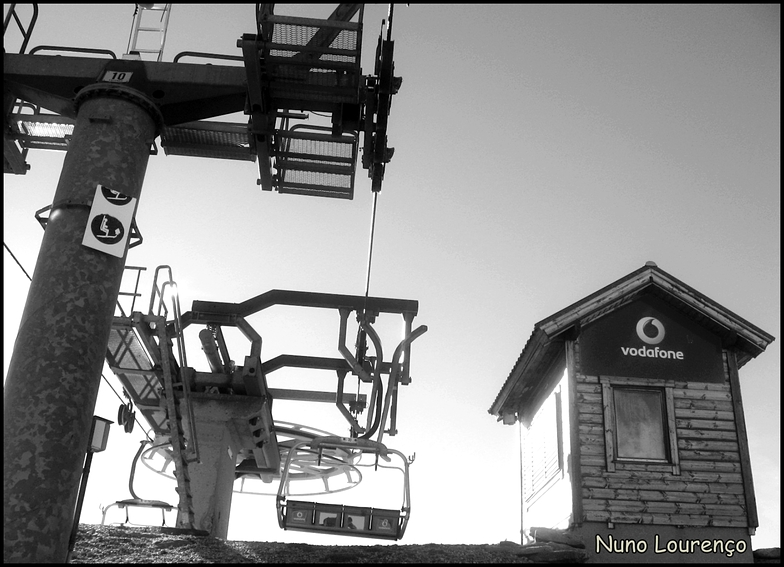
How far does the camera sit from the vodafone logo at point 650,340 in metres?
14.8

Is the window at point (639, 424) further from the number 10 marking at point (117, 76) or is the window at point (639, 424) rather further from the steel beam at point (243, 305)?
the number 10 marking at point (117, 76)

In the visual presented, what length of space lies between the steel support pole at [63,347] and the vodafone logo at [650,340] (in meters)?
9.31

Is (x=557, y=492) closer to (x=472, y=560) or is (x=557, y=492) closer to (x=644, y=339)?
(x=644, y=339)

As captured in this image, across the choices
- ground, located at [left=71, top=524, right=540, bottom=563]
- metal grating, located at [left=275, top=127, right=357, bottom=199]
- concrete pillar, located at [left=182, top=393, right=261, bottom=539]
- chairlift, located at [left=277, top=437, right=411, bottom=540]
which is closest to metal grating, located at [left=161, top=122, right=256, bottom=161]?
metal grating, located at [left=275, top=127, right=357, bottom=199]

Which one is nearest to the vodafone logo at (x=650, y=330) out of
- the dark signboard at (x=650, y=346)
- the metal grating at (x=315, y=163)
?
the dark signboard at (x=650, y=346)

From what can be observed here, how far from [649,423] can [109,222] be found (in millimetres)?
9820

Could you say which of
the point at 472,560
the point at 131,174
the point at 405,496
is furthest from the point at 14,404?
the point at 472,560

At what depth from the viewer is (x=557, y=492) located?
1494cm

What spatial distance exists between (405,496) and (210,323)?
583 centimetres

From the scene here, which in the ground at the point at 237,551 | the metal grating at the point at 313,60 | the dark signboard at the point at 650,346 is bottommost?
the ground at the point at 237,551

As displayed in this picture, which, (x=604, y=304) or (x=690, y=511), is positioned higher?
(x=604, y=304)

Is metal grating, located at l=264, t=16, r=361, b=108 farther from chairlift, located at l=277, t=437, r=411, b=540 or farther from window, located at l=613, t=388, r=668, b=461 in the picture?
window, located at l=613, t=388, r=668, b=461

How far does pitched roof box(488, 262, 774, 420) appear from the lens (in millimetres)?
14680

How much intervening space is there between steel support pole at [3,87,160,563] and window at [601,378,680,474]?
8.81 metres
